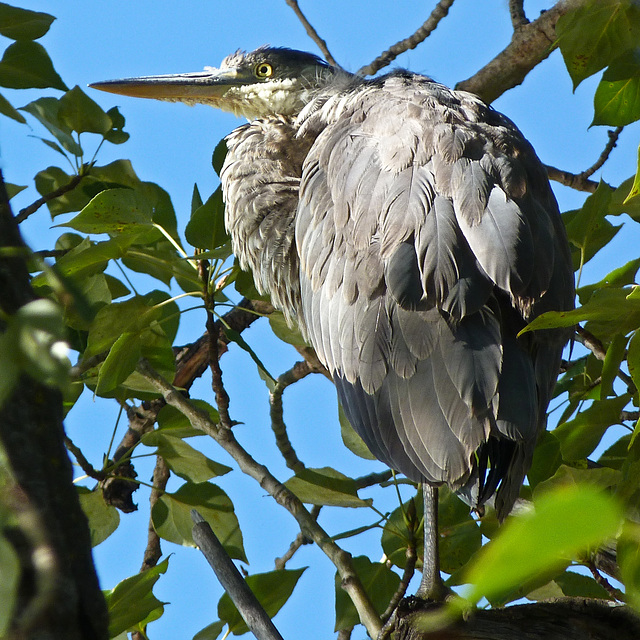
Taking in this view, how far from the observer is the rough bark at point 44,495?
1.33 feet

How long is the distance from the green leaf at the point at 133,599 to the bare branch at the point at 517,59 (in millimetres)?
1731

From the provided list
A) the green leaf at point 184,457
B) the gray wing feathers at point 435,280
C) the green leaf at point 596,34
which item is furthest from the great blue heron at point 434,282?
the green leaf at point 184,457

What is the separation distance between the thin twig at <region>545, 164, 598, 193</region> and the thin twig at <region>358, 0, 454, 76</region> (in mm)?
568

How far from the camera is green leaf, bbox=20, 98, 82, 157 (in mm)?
1746

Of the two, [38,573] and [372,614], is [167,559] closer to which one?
[372,614]

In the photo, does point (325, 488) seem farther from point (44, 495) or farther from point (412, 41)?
point (412, 41)

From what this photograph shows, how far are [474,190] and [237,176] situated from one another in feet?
2.91

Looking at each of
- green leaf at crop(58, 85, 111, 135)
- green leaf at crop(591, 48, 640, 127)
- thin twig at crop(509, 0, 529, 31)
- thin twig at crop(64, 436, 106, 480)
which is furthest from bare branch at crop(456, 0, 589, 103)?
thin twig at crop(64, 436, 106, 480)

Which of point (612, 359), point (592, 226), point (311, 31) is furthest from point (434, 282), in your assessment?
point (311, 31)

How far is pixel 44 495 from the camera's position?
44 centimetres

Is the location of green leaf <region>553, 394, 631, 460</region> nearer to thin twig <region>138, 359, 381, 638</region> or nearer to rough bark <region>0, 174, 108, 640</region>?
thin twig <region>138, 359, 381, 638</region>

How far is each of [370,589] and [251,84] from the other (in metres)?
1.63

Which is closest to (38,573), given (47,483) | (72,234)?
(47,483)

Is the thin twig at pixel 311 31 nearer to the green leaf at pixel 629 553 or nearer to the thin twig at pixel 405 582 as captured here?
the thin twig at pixel 405 582
